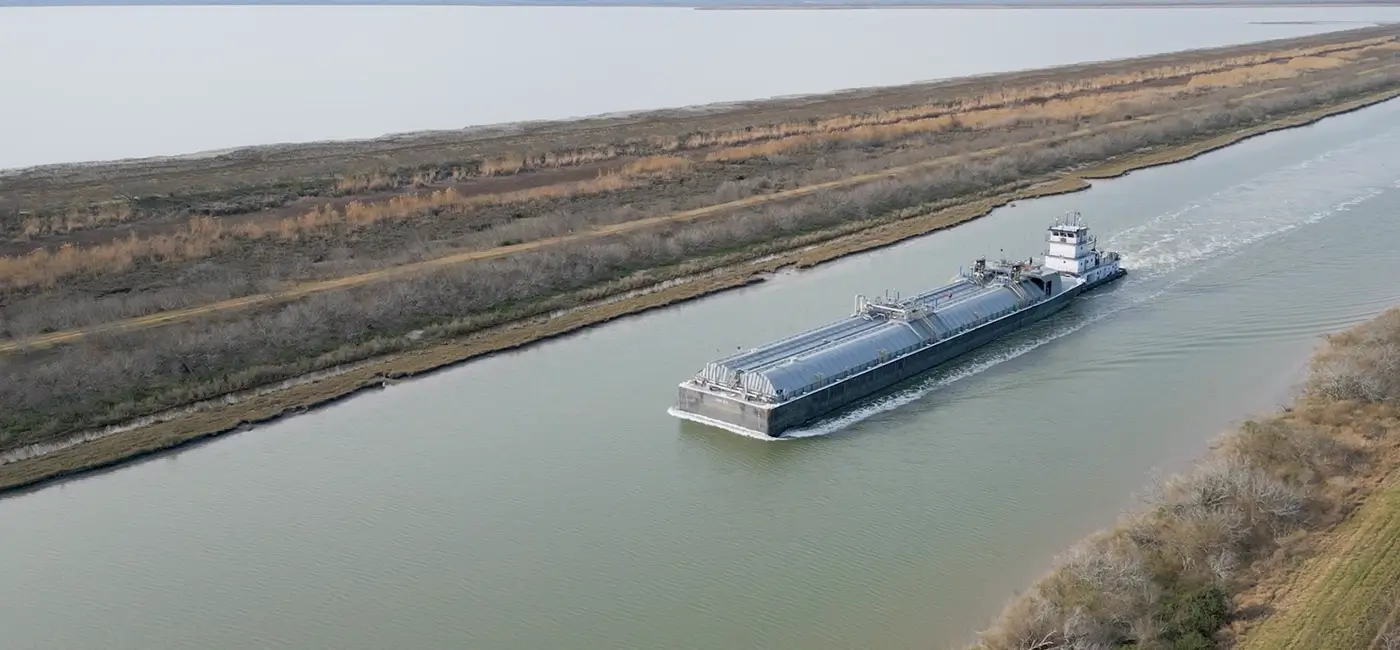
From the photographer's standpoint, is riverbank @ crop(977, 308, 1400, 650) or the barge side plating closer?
riverbank @ crop(977, 308, 1400, 650)

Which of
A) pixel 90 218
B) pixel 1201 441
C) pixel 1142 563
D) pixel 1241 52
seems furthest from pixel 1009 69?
pixel 1142 563

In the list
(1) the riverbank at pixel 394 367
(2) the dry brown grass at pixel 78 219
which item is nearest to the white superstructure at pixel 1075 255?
(1) the riverbank at pixel 394 367

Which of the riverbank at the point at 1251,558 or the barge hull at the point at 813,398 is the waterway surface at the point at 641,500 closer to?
the barge hull at the point at 813,398

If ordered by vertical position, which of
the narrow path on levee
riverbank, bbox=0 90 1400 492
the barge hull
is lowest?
the barge hull

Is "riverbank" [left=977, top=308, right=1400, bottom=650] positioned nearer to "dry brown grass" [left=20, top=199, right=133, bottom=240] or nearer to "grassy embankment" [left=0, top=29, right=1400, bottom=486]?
"grassy embankment" [left=0, top=29, right=1400, bottom=486]

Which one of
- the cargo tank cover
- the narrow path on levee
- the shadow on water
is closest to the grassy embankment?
the narrow path on levee

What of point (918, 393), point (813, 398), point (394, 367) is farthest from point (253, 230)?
point (918, 393)

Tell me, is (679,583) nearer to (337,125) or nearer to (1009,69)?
(337,125)
